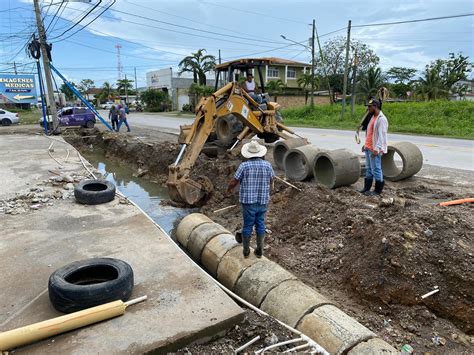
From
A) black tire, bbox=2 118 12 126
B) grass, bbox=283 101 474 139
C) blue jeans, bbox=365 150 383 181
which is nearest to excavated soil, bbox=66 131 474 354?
blue jeans, bbox=365 150 383 181

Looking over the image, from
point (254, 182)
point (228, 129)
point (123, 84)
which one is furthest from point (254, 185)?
point (123, 84)

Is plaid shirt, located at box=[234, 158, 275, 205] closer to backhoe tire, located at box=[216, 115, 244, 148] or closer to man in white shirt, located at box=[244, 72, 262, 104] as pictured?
A: man in white shirt, located at box=[244, 72, 262, 104]

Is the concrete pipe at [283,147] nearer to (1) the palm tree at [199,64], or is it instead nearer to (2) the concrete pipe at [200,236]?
(2) the concrete pipe at [200,236]

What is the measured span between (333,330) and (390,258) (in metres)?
1.74

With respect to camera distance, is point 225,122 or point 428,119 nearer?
point 225,122

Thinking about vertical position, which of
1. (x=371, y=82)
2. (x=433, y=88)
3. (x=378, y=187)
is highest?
(x=371, y=82)

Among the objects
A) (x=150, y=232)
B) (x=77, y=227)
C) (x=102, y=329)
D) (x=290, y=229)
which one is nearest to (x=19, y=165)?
(x=77, y=227)

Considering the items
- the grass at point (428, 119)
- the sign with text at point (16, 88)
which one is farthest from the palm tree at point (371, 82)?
the sign with text at point (16, 88)

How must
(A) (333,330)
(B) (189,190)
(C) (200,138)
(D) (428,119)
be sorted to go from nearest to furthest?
(A) (333,330)
(B) (189,190)
(C) (200,138)
(D) (428,119)

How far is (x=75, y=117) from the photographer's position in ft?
80.8

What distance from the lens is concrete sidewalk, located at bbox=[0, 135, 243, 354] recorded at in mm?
3352

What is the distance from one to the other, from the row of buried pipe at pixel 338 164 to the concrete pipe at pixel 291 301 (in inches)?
150

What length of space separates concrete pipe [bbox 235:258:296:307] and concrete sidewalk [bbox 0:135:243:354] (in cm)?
60

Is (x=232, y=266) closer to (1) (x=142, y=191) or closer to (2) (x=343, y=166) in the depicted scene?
(2) (x=343, y=166)
